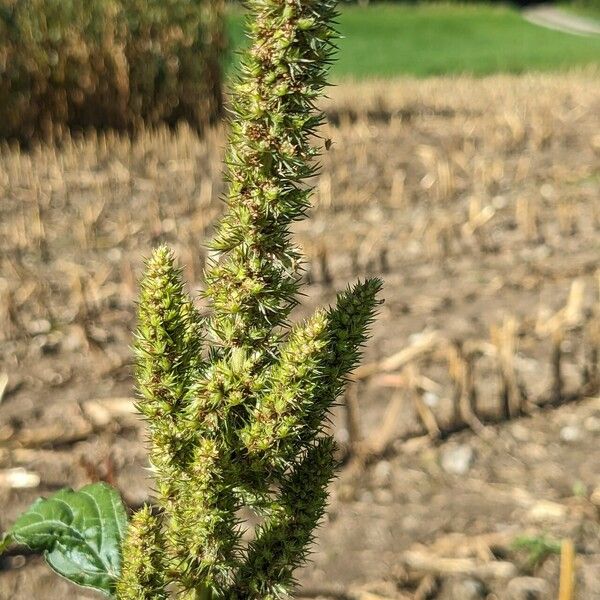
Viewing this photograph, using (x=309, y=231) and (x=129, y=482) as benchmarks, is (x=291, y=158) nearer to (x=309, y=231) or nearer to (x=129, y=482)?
(x=129, y=482)

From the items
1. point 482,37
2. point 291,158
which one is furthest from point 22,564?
point 482,37

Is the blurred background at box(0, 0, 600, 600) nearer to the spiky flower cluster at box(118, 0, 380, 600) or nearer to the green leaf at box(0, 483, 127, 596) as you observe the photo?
the spiky flower cluster at box(118, 0, 380, 600)

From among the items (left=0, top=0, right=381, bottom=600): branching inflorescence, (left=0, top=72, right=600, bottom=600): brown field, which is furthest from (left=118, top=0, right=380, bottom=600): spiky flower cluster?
(left=0, top=72, right=600, bottom=600): brown field

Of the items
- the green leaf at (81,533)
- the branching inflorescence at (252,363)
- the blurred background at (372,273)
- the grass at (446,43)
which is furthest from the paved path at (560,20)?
the branching inflorescence at (252,363)

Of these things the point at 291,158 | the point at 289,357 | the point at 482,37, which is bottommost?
the point at 482,37

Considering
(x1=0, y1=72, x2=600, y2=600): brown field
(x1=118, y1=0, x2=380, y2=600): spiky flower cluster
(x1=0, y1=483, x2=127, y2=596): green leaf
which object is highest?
(x1=118, y1=0, x2=380, y2=600): spiky flower cluster

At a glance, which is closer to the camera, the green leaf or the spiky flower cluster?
the spiky flower cluster

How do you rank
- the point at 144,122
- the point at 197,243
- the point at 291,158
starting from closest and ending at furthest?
1. the point at 291,158
2. the point at 197,243
3. the point at 144,122
